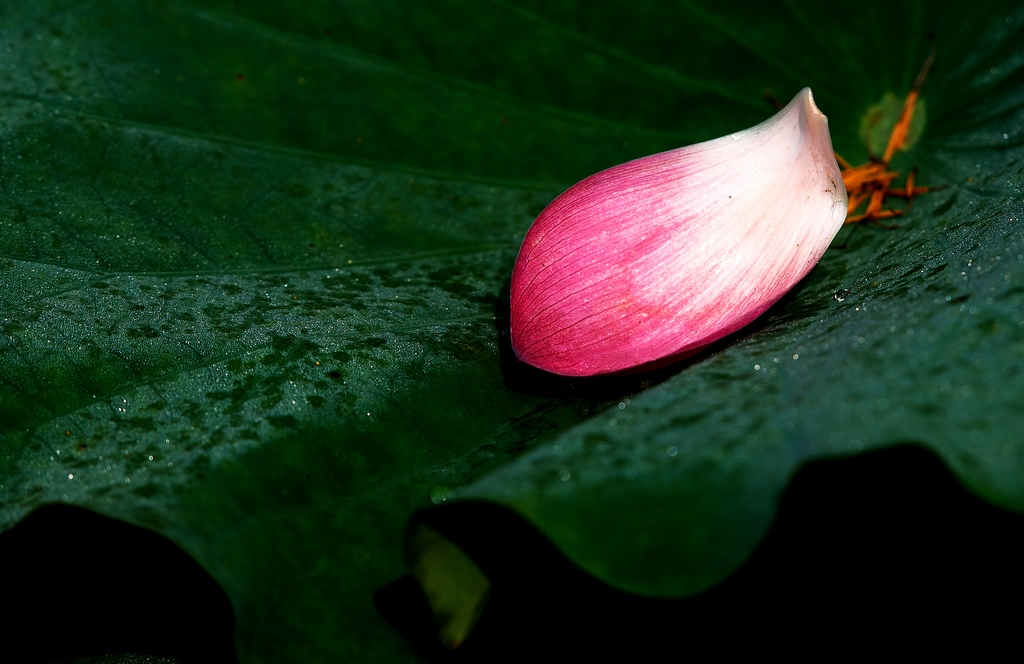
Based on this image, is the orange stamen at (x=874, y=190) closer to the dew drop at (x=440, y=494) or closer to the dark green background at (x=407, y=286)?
the dark green background at (x=407, y=286)

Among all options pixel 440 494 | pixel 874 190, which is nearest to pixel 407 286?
pixel 440 494

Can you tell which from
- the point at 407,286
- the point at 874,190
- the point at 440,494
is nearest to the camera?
the point at 440,494

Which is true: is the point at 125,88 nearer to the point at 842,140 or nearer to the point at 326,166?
the point at 326,166

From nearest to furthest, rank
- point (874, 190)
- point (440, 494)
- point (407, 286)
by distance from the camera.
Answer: point (440, 494) < point (407, 286) < point (874, 190)

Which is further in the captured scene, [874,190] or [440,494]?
[874,190]

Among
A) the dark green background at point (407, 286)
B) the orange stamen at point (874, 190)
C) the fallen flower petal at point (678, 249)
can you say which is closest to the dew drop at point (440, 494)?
the dark green background at point (407, 286)

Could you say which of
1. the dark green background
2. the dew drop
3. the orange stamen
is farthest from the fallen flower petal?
the orange stamen

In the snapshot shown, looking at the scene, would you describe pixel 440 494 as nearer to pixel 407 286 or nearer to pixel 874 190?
pixel 407 286
